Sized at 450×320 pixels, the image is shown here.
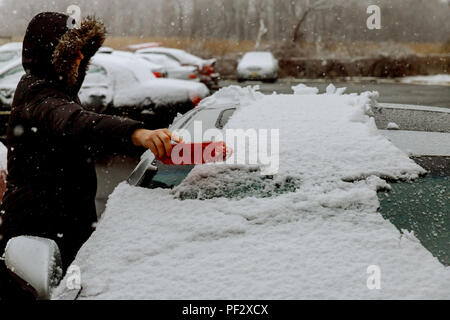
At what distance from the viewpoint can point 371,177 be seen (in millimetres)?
2084

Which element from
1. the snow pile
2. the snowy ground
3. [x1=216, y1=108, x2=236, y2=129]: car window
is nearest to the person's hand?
the snowy ground

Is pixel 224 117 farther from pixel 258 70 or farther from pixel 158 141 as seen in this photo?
pixel 258 70

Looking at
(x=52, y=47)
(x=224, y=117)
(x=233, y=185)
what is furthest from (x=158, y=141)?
(x=224, y=117)

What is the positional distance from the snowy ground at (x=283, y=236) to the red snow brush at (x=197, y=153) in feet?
0.41

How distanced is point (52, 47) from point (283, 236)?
126cm

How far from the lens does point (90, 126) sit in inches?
72.9

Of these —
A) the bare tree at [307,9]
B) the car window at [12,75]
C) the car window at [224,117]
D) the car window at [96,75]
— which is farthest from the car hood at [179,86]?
the bare tree at [307,9]

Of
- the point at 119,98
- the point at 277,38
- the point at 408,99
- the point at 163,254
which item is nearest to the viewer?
the point at 163,254

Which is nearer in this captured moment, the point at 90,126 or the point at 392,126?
the point at 90,126

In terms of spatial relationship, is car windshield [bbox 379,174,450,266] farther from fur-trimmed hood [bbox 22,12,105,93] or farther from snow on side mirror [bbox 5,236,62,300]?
fur-trimmed hood [bbox 22,12,105,93]

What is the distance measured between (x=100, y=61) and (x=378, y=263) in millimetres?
7429

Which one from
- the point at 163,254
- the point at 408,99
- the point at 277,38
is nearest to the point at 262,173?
the point at 163,254

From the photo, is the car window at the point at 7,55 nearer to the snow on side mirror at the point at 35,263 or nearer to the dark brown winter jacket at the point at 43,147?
the dark brown winter jacket at the point at 43,147

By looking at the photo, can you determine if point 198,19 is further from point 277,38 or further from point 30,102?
point 30,102
